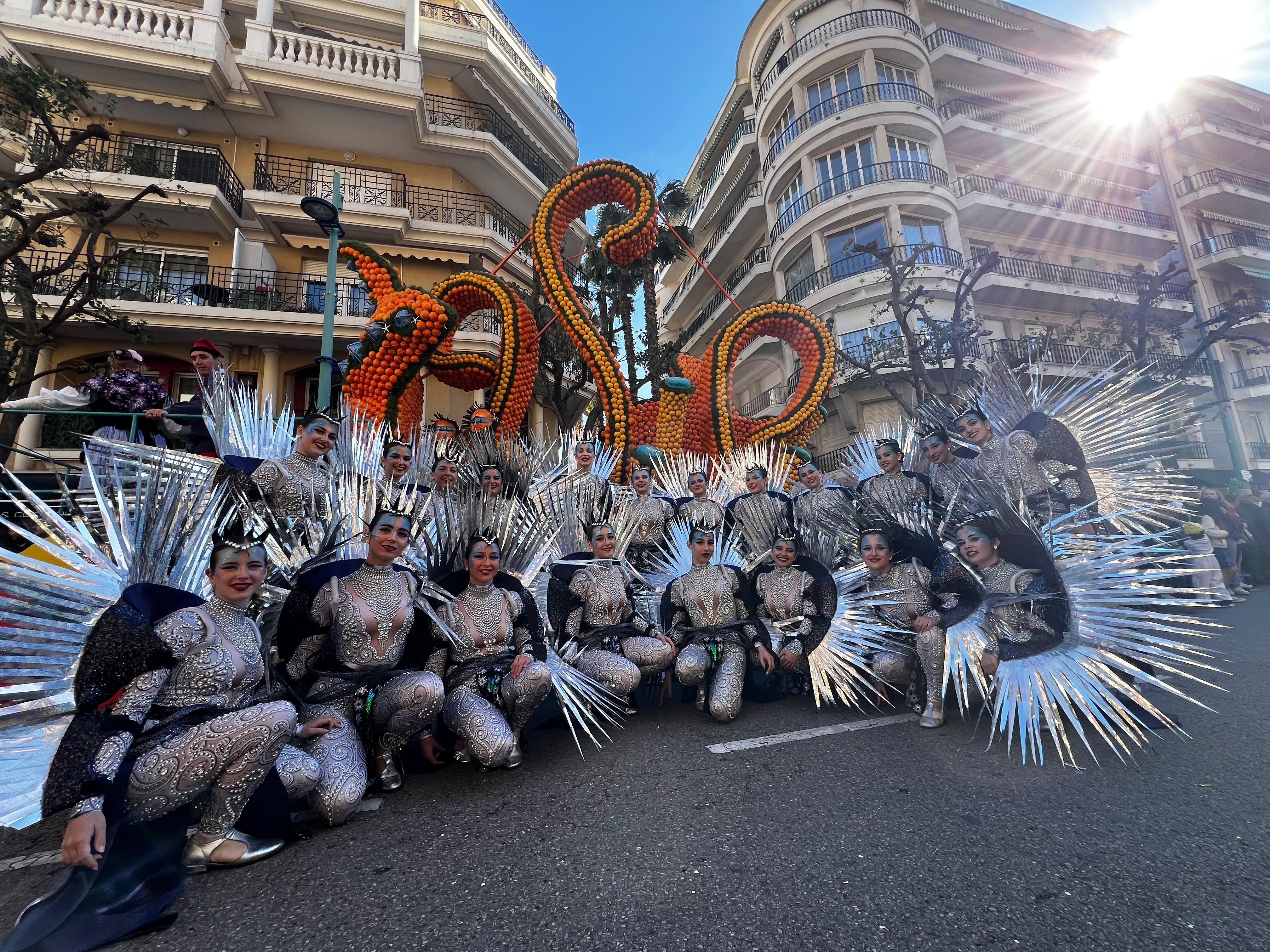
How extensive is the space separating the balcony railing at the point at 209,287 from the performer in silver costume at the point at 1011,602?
1394cm

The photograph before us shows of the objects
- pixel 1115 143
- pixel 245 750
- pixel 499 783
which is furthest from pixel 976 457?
pixel 1115 143

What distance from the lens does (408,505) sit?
10.9 feet

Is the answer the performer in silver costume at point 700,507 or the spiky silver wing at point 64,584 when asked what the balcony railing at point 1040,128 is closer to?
the performer in silver costume at point 700,507

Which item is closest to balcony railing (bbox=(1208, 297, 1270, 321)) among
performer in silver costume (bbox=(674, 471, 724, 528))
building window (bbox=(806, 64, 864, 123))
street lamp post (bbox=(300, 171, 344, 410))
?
building window (bbox=(806, 64, 864, 123))

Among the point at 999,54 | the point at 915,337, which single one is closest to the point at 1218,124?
the point at 999,54

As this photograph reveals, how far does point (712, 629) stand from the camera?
4012 millimetres

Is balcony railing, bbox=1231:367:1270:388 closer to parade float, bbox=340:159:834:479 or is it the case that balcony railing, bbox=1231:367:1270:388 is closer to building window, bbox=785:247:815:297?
building window, bbox=785:247:815:297

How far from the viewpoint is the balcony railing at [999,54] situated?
832 inches

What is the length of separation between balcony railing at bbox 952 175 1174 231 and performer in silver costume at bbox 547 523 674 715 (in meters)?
22.0

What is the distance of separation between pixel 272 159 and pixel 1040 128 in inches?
1108

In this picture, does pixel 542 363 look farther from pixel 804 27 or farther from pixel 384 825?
pixel 804 27

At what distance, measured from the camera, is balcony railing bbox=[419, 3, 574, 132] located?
60.6 ft

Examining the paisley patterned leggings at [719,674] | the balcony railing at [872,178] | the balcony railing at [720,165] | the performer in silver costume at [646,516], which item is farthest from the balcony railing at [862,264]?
the paisley patterned leggings at [719,674]

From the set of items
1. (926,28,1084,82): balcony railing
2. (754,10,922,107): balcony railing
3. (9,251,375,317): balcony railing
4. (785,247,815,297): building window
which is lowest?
(9,251,375,317): balcony railing
